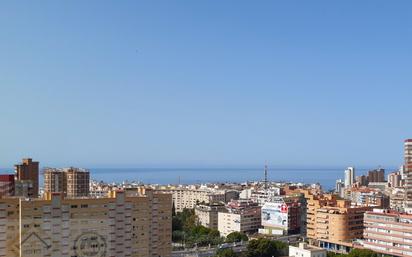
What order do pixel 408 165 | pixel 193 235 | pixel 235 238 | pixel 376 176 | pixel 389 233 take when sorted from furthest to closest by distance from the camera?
pixel 376 176, pixel 408 165, pixel 193 235, pixel 235 238, pixel 389 233

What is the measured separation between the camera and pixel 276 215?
18.1 m

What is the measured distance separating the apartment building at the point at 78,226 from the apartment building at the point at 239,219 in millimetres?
7949

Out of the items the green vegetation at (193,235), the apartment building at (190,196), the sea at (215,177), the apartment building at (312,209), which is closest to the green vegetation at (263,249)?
the green vegetation at (193,235)

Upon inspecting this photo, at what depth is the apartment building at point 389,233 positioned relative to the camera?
1242 centimetres

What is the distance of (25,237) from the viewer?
810 cm

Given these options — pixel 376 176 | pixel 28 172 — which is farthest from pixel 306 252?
pixel 376 176

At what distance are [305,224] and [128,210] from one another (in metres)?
9.86

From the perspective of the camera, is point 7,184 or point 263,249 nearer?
point 7,184

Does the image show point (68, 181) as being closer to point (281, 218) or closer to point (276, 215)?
point (276, 215)

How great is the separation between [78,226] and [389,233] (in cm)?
760

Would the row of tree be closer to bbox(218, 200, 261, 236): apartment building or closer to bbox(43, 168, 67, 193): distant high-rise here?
bbox(218, 200, 261, 236): apartment building

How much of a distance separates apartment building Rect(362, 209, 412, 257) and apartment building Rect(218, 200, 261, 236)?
17.8ft

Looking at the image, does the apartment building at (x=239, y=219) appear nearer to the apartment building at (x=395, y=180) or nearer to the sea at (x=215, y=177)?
the apartment building at (x=395, y=180)

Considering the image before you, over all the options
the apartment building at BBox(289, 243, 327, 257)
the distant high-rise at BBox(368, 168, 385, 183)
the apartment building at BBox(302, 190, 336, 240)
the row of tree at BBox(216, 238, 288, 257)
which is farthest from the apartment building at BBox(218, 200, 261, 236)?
the distant high-rise at BBox(368, 168, 385, 183)
